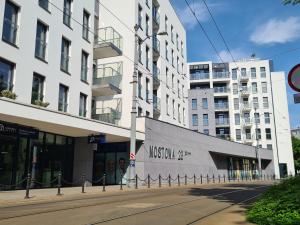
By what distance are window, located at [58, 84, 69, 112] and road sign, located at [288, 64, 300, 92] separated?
770 inches

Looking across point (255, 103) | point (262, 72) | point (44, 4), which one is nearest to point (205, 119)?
point (255, 103)

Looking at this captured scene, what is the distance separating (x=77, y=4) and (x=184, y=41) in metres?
26.4

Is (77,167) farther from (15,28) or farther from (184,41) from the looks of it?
(184,41)

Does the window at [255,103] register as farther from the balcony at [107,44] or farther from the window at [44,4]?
the window at [44,4]

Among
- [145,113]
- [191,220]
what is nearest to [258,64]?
[145,113]

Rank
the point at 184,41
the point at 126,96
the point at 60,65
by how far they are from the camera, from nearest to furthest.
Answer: the point at 60,65 → the point at 126,96 → the point at 184,41

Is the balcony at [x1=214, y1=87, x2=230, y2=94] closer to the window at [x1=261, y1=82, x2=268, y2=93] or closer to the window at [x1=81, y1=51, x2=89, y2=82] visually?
the window at [x1=261, y1=82, x2=268, y2=93]

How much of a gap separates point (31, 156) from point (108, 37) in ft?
41.9

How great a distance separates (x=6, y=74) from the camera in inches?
777

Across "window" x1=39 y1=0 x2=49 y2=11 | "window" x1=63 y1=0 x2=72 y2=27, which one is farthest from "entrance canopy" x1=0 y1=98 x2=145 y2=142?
"window" x1=63 y1=0 x2=72 y2=27

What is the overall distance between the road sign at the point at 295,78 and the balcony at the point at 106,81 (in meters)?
22.7

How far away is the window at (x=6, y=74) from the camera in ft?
63.4

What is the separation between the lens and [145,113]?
34.3 metres

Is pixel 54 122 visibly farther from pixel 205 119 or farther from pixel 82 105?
pixel 205 119
